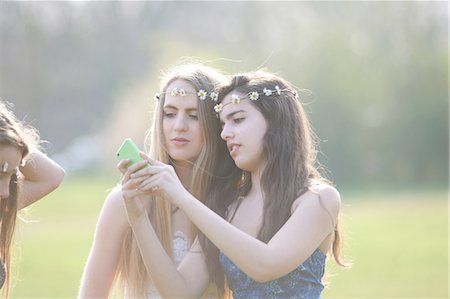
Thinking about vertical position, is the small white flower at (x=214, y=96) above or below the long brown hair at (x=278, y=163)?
above

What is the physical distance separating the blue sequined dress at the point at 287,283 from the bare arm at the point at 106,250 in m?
0.78

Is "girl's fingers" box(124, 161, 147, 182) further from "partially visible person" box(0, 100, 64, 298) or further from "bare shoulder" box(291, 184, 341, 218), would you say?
"bare shoulder" box(291, 184, 341, 218)

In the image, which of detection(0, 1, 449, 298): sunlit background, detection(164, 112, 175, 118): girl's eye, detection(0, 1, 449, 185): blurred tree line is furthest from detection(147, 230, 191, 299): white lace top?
detection(0, 1, 449, 185): blurred tree line

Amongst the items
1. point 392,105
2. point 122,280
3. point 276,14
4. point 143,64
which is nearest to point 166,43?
point 143,64

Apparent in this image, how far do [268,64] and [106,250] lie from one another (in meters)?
32.7

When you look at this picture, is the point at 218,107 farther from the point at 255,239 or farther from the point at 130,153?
the point at 255,239

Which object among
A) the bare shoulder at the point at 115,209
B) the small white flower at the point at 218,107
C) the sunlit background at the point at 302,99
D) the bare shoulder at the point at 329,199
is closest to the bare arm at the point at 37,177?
the bare shoulder at the point at 115,209

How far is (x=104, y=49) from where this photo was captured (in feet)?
163

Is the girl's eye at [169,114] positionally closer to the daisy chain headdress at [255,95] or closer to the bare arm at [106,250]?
the daisy chain headdress at [255,95]

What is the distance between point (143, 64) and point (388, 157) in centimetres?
1907

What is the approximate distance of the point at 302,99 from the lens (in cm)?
3466

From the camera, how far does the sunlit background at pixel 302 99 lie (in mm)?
17078

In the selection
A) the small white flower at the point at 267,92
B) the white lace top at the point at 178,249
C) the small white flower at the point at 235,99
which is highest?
the small white flower at the point at 267,92

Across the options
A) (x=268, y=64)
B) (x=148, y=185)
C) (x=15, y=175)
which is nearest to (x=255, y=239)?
(x=148, y=185)
